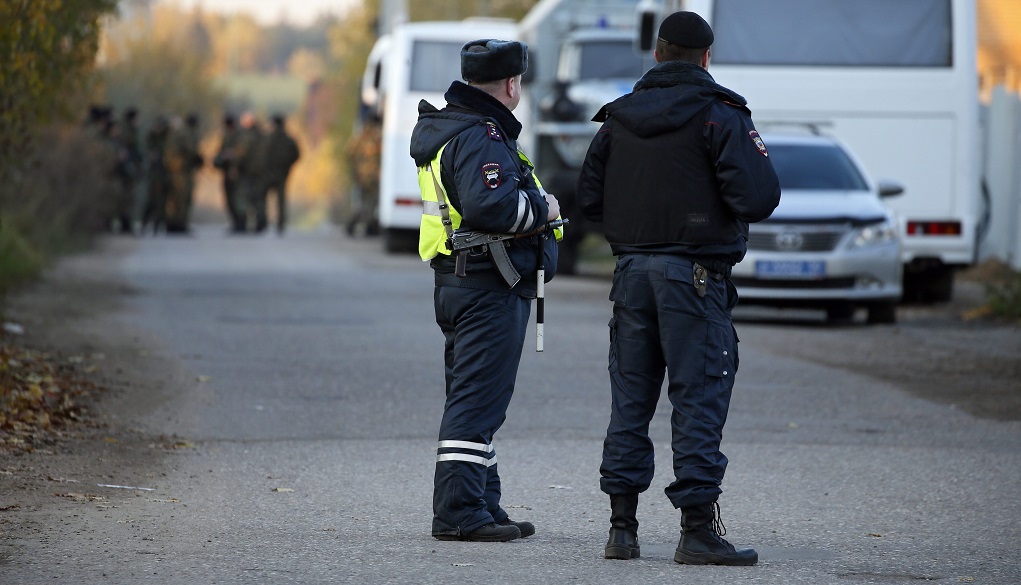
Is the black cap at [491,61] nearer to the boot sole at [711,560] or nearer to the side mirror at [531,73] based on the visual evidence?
the boot sole at [711,560]

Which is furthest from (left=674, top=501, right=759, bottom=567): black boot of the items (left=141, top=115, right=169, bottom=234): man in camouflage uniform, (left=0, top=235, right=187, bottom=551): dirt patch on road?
(left=141, top=115, right=169, bottom=234): man in camouflage uniform

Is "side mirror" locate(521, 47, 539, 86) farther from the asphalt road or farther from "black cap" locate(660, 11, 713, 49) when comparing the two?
"black cap" locate(660, 11, 713, 49)

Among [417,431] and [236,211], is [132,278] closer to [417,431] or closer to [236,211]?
[417,431]

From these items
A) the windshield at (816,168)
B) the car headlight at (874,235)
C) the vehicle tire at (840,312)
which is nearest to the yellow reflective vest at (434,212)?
the car headlight at (874,235)

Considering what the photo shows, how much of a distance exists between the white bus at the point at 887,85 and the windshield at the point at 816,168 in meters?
0.88

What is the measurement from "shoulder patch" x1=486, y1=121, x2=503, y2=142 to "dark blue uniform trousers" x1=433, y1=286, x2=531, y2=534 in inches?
21.1

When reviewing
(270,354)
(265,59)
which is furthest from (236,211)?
(265,59)

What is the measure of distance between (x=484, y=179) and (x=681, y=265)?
73 centimetres

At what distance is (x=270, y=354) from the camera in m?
12.3

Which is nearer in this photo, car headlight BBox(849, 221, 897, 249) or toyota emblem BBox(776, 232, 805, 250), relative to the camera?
toyota emblem BBox(776, 232, 805, 250)

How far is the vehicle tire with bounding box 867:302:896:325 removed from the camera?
51.9 ft

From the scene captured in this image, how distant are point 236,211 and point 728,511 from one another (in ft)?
91.7

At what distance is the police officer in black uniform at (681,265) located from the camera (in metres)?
5.85

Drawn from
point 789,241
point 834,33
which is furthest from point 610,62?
point 789,241
